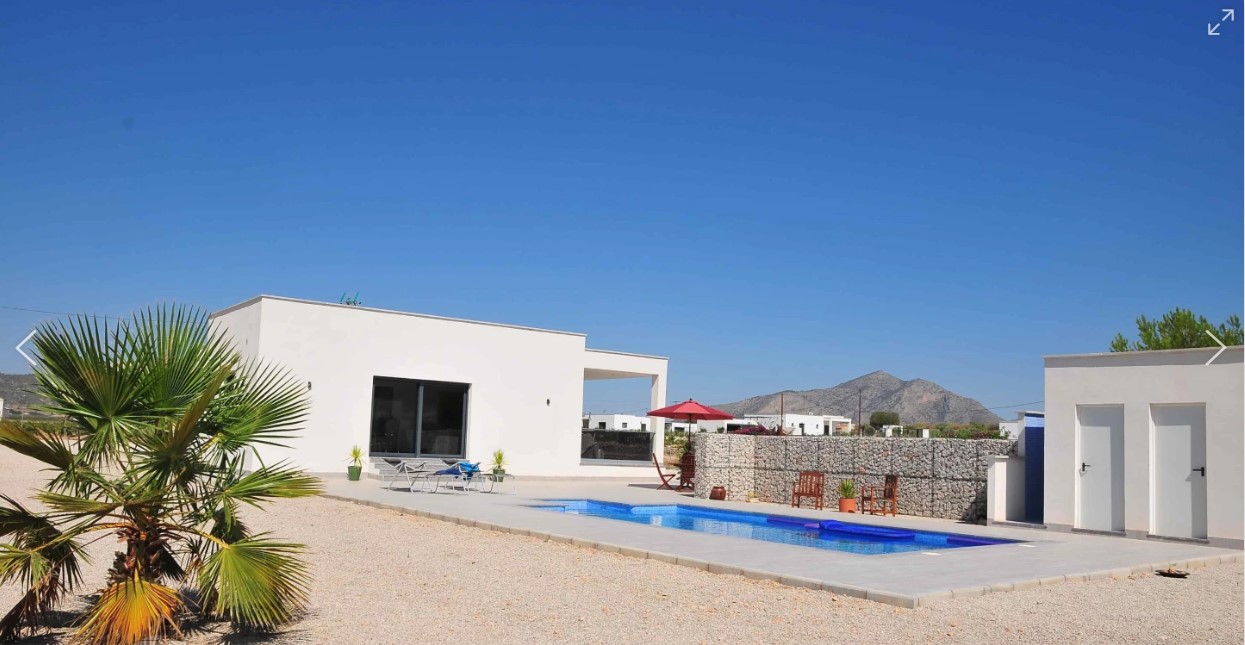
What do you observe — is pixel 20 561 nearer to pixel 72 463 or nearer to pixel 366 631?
pixel 72 463

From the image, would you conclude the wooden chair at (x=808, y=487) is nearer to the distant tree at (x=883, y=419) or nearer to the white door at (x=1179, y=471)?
the white door at (x=1179, y=471)

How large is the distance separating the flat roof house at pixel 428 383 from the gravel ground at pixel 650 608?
40.4ft

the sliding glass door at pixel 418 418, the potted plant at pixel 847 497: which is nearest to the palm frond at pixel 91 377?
the potted plant at pixel 847 497

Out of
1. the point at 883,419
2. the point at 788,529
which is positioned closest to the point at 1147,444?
the point at 788,529

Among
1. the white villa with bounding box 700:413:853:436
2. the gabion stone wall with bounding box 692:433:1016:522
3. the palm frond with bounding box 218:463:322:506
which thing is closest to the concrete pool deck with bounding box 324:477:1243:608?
the gabion stone wall with bounding box 692:433:1016:522

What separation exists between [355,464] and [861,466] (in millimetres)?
11819

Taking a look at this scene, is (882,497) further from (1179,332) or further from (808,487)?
(1179,332)

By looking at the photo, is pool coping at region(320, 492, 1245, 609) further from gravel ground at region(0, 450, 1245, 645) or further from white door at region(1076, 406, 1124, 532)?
white door at region(1076, 406, 1124, 532)

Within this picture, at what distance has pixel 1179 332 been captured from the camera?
33.8 metres

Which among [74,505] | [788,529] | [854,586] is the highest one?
[74,505]

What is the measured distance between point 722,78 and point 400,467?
40.4 ft

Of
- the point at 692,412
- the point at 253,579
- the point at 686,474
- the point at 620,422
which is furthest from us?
the point at 620,422

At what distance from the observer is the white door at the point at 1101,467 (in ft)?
45.5

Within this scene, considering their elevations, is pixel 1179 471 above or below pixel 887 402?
below
